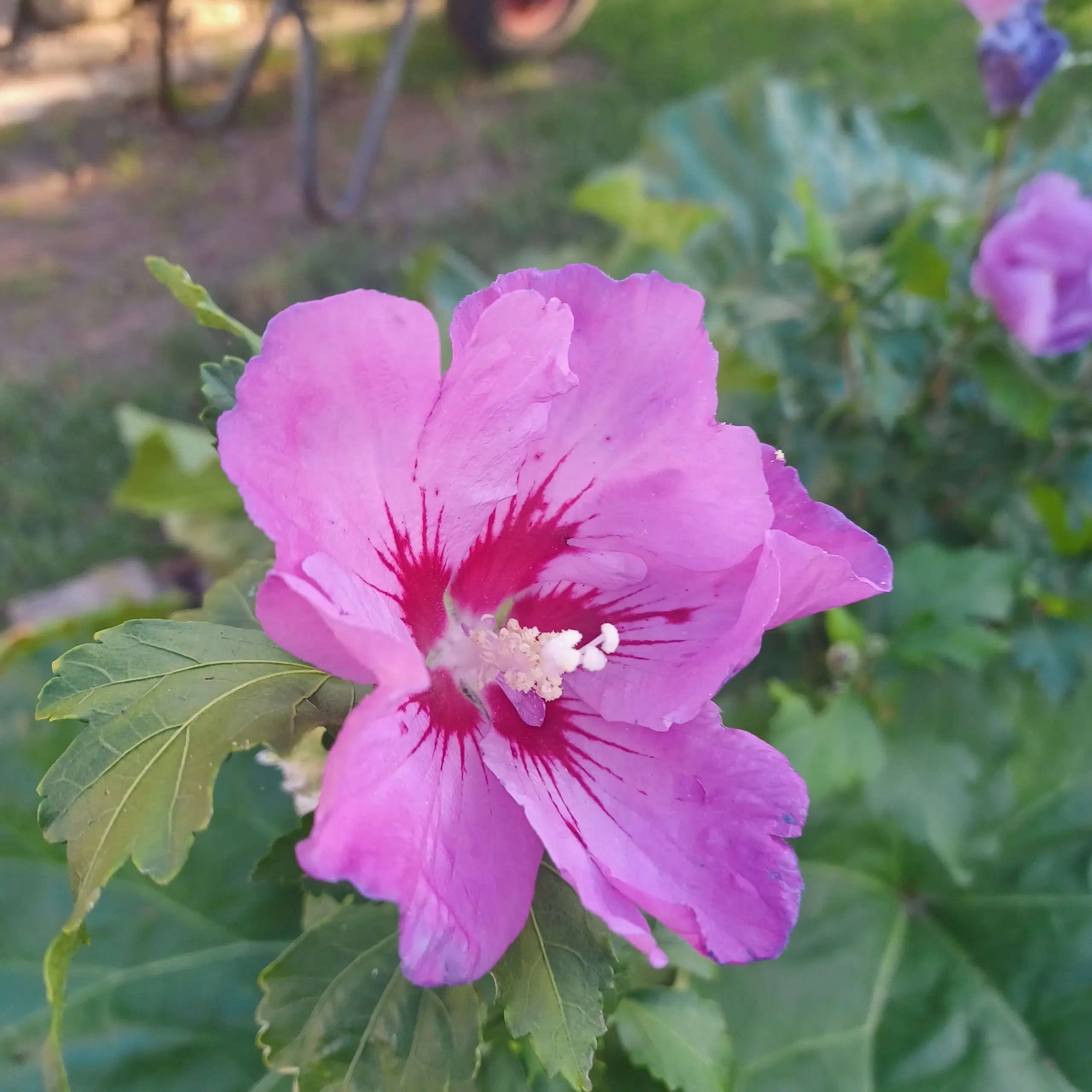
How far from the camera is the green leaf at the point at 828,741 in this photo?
132 cm

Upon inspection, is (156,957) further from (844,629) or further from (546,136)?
(546,136)

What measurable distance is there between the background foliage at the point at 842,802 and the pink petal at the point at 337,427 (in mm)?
121

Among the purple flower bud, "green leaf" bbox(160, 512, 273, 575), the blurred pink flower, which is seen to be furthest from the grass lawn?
the purple flower bud

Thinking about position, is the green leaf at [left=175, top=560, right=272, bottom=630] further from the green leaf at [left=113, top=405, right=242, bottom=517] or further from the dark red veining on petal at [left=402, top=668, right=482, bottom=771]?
the green leaf at [left=113, top=405, right=242, bottom=517]

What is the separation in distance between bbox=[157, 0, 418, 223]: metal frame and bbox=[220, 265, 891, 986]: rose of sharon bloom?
2396 millimetres

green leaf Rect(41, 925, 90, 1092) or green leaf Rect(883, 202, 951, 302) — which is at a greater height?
green leaf Rect(883, 202, 951, 302)

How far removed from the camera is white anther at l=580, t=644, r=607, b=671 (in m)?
0.77

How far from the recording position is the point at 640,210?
2014 mm

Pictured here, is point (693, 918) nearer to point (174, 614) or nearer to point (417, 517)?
point (417, 517)

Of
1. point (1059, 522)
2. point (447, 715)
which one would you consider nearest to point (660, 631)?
point (447, 715)

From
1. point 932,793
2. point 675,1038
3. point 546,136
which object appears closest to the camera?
point 675,1038

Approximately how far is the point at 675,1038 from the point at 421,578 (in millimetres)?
478

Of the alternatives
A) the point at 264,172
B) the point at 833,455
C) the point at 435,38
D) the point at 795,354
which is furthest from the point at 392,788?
the point at 435,38

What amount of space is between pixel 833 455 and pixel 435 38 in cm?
408
